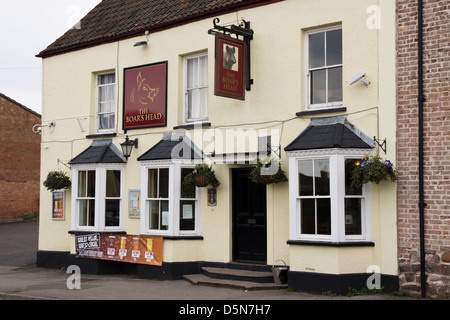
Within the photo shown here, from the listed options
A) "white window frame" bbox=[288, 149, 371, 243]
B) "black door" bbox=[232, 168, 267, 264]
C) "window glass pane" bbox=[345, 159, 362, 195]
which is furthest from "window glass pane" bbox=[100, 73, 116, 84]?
"window glass pane" bbox=[345, 159, 362, 195]

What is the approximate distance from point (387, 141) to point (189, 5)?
644 centimetres

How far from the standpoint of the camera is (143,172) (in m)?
14.2

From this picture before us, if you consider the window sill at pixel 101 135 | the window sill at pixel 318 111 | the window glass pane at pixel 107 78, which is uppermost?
the window glass pane at pixel 107 78

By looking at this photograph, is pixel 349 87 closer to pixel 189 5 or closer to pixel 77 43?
pixel 189 5

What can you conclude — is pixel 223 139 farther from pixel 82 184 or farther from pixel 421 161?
pixel 421 161

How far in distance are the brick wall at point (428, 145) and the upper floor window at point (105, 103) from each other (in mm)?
8031

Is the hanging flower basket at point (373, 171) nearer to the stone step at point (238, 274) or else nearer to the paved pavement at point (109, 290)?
the paved pavement at point (109, 290)

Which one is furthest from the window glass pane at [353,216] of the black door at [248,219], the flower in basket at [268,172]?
the black door at [248,219]

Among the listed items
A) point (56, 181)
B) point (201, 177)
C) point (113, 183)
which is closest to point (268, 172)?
point (201, 177)

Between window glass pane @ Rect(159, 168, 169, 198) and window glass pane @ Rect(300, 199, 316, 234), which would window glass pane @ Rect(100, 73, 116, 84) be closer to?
window glass pane @ Rect(159, 168, 169, 198)

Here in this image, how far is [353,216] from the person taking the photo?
11062 millimetres

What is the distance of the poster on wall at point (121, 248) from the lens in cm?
1377

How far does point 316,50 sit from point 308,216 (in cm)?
346
